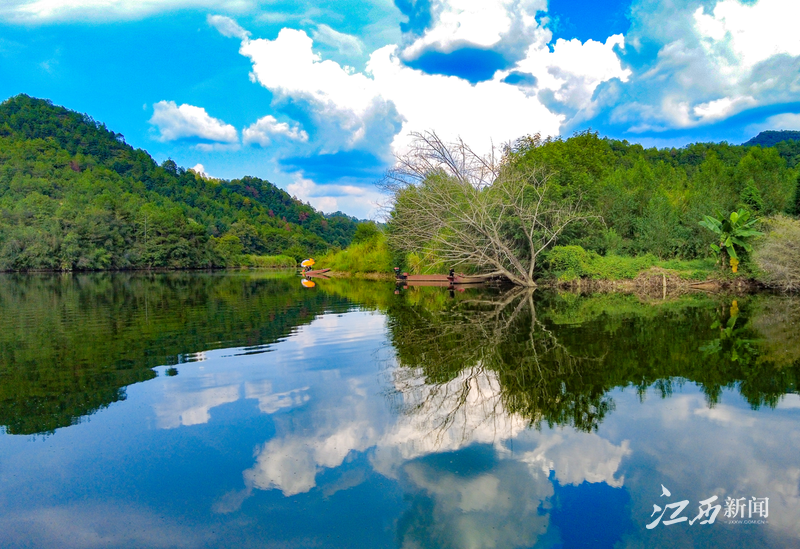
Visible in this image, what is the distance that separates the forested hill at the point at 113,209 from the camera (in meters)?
66.9

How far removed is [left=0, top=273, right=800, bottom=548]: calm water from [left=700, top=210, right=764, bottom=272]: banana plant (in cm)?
1443

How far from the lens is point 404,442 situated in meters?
5.41

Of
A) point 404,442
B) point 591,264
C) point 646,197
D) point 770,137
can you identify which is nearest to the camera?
point 404,442

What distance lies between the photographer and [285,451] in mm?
5180

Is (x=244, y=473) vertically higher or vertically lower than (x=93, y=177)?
lower

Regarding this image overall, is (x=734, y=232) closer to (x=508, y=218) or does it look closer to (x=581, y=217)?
(x=581, y=217)

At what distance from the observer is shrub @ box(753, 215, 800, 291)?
19688mm

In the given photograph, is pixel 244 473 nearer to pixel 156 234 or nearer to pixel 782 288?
pixel 782 288

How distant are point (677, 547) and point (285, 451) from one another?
3.57 m

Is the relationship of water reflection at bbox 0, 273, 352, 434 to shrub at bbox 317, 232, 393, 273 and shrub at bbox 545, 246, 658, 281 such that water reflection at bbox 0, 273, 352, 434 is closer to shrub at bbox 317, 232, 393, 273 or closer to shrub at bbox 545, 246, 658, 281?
shrub at bbox 545, 246, 658, 281

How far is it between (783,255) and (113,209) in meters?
81.8

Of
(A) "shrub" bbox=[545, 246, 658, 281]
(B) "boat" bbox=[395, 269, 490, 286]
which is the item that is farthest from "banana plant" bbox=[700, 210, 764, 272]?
(B) "boat" bbox=[395, 269, 490, 286]

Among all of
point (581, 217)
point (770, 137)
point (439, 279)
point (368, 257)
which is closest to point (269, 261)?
point (368, 257)

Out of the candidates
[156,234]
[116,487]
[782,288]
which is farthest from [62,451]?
[156,234]
